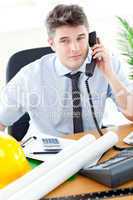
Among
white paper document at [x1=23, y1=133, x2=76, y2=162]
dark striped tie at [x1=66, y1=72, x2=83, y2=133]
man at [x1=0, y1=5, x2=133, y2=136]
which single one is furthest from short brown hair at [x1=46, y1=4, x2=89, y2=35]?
white paper document at [x1=23, y1=133, x2=76, y2=162]

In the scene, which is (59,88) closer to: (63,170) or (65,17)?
(65,17)

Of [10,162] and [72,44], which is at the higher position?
[72,44]

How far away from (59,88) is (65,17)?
36 centimetres

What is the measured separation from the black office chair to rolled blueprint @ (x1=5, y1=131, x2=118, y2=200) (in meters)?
0.72

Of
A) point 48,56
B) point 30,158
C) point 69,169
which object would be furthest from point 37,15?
point 69,169

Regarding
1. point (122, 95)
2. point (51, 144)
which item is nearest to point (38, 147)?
point (51, 144)

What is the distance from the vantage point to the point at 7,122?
1.78 metres

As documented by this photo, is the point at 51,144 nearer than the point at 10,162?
No

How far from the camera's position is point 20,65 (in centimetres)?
186

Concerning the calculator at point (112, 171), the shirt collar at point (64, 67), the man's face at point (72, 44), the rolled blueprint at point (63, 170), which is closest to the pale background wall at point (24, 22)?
the shirt collar at point (64, 67)

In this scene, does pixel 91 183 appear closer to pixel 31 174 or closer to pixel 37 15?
pixel 31 174

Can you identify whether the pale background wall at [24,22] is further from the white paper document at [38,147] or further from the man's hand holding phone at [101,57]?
the white paper document at [38,147]

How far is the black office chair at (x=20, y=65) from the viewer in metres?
1.84

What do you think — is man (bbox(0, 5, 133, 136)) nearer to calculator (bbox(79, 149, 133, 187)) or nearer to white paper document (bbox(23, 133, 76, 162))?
white paper document (bbox(23, 133, 76, 162))
